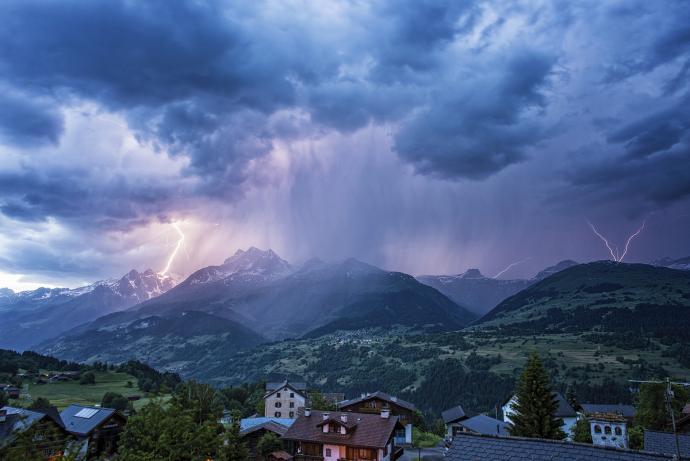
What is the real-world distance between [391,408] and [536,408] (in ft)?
145

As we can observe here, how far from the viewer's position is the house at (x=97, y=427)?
8381cm

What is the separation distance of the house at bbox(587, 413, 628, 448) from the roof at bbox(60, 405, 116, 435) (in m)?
91.5

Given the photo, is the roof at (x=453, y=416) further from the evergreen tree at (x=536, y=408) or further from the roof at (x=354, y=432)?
the evergreen tree at (x=536, y=408)

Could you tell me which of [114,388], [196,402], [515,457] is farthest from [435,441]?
[114,388]

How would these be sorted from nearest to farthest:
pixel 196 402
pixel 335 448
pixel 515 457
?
1. pixel 515 457
2. pixel 196 402
3. pixel 335 448

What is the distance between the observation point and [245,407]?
154 m

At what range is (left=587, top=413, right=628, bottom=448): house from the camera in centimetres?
8419

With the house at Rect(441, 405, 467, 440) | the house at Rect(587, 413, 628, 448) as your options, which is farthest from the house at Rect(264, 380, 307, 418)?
the house at Rect(587, 413, 628, 448)

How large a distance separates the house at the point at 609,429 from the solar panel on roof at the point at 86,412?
95741 mm

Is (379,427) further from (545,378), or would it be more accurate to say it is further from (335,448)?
(545,378)

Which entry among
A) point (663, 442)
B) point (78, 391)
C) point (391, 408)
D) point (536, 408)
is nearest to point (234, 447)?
point (536, 408)

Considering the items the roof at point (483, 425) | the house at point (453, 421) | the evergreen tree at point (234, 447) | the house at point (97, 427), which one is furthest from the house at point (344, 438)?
the house at point (97, 427)

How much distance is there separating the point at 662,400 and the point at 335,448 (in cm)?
6702

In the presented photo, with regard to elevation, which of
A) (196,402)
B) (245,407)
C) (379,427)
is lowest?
(245,407)
